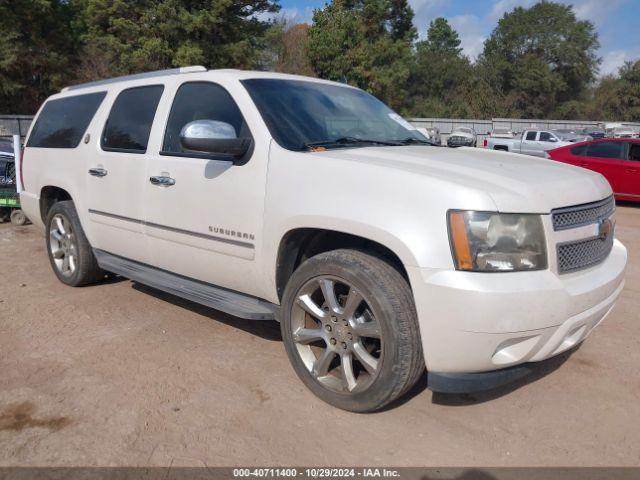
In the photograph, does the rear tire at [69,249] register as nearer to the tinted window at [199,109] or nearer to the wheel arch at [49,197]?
the wheel arch at [49,197]

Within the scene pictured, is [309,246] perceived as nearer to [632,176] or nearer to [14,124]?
[632,176]

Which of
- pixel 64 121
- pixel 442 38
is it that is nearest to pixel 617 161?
pixel 64 121

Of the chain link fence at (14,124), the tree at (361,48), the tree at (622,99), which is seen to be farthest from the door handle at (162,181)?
the tree at (622,99)

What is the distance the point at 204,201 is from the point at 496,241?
189 cm

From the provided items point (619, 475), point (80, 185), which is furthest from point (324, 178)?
point (80, 185)

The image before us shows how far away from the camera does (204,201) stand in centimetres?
369

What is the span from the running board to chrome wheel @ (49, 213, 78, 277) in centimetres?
51

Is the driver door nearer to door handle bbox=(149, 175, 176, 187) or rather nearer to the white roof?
door handle bbox=(149, 175, 176, 187)

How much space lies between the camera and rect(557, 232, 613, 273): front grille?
281cm

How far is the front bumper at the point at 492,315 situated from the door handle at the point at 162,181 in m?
1.96

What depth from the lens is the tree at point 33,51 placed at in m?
32.3

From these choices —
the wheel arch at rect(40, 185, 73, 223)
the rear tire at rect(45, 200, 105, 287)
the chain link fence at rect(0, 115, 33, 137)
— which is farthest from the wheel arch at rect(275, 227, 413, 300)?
the chain link fence at rect(0, 115, 33, 137)

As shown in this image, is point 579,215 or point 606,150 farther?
point 606,150

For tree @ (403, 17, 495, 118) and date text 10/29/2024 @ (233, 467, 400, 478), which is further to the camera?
tree @ (403, 17, 495, 118)
